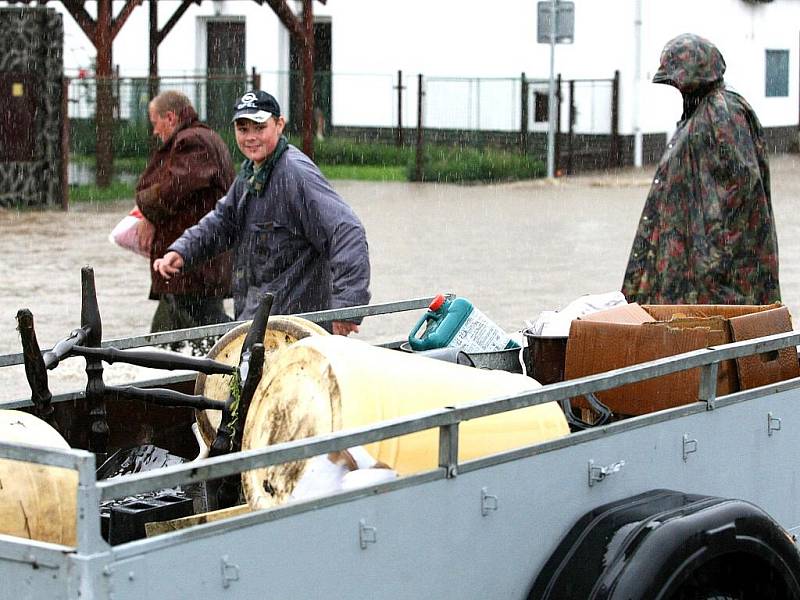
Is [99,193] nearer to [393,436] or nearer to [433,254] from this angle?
[433,254]

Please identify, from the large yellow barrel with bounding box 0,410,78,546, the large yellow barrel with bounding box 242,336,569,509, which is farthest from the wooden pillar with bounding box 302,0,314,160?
the large yellow barrel with bounding box 0,410,78,546

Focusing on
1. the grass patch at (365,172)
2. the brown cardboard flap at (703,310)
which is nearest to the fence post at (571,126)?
the grass patch at (365,172)

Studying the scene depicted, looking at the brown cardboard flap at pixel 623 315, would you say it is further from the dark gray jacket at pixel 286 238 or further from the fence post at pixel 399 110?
the fence post at pixel 399 110

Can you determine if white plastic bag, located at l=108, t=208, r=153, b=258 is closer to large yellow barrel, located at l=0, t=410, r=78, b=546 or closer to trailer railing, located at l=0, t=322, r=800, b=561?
trailer railing, located at l=0, t=322, r=800, b=561

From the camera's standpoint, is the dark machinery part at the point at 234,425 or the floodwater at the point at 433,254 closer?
the dark machinery part at the point at 234,425

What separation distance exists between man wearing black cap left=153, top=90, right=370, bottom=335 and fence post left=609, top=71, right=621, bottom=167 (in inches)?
815

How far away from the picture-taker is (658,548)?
3.27 m

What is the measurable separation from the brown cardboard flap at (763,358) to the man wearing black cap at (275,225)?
1759 millimetres

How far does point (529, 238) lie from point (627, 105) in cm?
1040

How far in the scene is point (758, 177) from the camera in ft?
21.4

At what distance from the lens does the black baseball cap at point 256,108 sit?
5961mm

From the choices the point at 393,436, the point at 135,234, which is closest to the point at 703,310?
the point at 393,436

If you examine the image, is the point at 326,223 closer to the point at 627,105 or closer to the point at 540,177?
the point at 540,177

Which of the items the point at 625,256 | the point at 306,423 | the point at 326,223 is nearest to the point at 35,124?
the point at 625,256
